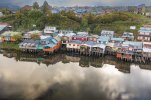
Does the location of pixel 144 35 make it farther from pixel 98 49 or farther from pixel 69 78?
pixel 69 78

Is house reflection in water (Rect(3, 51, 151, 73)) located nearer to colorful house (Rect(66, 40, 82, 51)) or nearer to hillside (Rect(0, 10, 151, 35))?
colorful house (Rect(66, 40, 82, 51))

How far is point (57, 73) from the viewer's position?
96.1ft

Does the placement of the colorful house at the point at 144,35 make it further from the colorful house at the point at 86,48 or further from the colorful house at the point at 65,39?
the colorful house at the point at 65,39

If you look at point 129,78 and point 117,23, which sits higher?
point 117,23

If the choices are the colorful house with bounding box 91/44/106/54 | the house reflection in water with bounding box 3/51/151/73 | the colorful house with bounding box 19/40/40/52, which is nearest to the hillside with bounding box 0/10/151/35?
the colorful house with bounding box 91/44/106/54

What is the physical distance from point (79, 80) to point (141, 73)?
10099 mm

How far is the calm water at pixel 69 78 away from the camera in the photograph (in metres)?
22.7

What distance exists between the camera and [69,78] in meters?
27.2

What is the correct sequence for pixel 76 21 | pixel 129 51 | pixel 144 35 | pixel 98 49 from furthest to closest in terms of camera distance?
1. pixel 76 21
2. pixel 144 35
3. pixel 98 49
4. pixel 129 51

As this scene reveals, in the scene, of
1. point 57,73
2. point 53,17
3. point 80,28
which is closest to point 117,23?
point 80,28

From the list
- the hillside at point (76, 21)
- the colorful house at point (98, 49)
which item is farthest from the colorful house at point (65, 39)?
the hillside at point (76, 21)

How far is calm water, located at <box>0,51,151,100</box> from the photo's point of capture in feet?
74.4

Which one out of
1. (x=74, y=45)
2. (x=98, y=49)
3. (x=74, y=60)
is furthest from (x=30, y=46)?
(x=98, y=49)

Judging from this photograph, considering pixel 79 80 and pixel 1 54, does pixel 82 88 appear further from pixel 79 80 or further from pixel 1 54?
pixel 1 54
